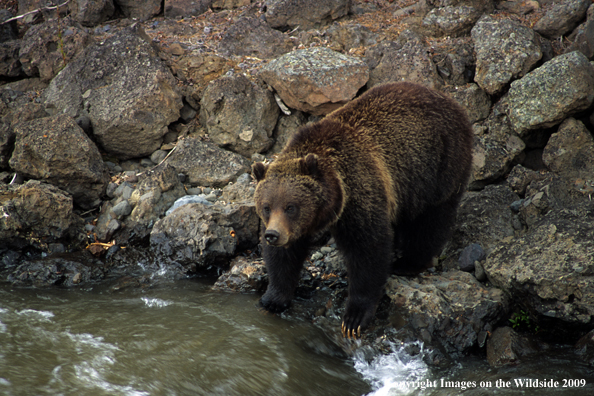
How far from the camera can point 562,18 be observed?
27.0ft

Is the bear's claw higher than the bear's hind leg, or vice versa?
the bear's hind leg

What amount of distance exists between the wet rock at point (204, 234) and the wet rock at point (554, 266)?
311cm

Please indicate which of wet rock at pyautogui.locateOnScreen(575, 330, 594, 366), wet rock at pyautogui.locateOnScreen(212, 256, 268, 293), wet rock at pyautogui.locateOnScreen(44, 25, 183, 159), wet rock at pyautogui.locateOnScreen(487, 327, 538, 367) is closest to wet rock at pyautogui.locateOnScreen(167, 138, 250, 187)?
wet rock at pyautogui.locateOnScreen(44, 25, 183, 159)

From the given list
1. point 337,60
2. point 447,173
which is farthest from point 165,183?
point 447,173

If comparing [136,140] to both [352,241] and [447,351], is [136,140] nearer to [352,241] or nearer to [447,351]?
[352,241]

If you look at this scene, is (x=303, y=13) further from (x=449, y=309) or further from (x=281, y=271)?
(x=449, y=309)

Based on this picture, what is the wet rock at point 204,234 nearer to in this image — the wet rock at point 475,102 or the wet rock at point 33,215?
the wet rock at point 33,215

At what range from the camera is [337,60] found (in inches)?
331

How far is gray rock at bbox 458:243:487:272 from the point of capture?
604 centimetres

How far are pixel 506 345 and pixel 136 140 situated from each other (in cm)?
650

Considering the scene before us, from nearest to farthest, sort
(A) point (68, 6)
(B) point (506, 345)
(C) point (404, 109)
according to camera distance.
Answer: (B) point (506, 345)
(C) point (404, 109)
(A) point (68, 6)

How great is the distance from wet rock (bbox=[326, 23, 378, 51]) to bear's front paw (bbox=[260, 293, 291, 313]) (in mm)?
5907

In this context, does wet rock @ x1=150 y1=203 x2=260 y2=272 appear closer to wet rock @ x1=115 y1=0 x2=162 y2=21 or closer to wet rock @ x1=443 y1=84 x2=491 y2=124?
wet rock @ x1=443 y1=84 x2=491 y2=124

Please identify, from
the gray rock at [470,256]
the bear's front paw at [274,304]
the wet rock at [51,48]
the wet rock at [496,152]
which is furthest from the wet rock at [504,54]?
the wet rock at [51,48]
